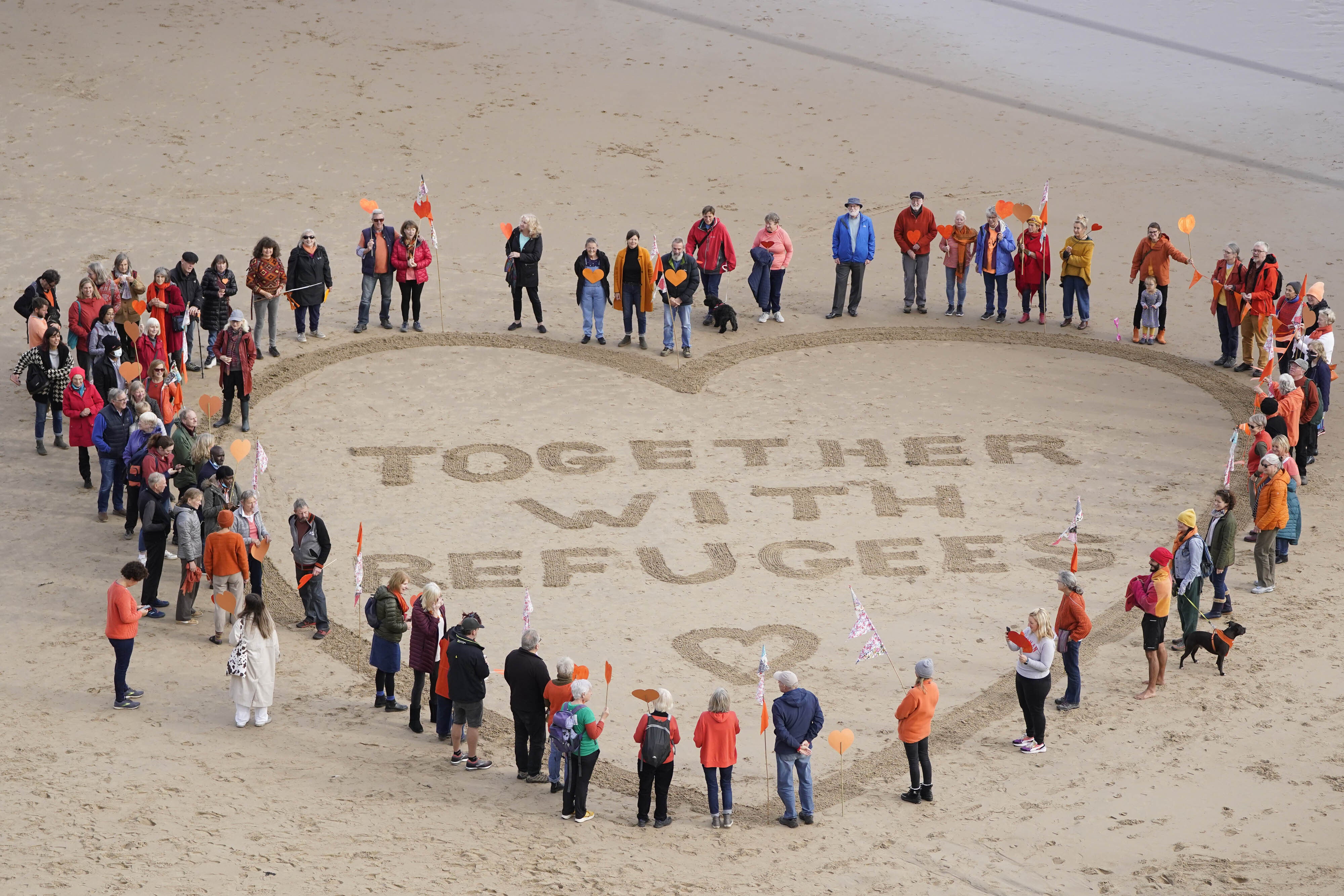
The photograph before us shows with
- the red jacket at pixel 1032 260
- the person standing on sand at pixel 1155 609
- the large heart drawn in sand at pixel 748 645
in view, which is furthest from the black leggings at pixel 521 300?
the person standing on sand at pixel 1155 609

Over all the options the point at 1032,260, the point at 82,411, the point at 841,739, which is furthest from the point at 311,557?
the point at 1032,260

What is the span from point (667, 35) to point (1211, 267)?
13769 millimetres

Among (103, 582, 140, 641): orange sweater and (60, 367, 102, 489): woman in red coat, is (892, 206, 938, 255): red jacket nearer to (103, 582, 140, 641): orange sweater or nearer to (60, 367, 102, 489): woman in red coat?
(60, 367, 102, 489): woman in red coat

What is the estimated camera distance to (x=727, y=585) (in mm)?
16703

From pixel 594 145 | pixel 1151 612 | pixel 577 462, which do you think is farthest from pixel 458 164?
pixel 1151 612

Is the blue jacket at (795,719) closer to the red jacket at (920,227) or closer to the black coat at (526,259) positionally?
the black coat at (526,259)

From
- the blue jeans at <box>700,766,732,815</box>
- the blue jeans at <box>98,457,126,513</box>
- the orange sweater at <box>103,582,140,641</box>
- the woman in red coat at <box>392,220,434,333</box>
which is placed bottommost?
the blue jeans at <box>700,766,732,815</box>

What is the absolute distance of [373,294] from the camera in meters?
23.1

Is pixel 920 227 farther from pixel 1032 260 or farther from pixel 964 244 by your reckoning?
pixel 1032 260

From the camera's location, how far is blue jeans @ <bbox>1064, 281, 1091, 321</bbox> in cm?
2336

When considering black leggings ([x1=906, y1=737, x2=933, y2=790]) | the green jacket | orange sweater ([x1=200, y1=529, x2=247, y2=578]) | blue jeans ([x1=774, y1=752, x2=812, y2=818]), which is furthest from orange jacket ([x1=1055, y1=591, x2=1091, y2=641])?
orange sweater ([x1=200, y1=529, x2=247, y2=578])

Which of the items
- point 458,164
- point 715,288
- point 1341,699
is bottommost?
point 1341,699

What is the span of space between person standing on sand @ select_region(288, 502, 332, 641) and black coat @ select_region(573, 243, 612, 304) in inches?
299

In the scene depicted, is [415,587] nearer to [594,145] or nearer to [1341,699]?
[1341,699]
